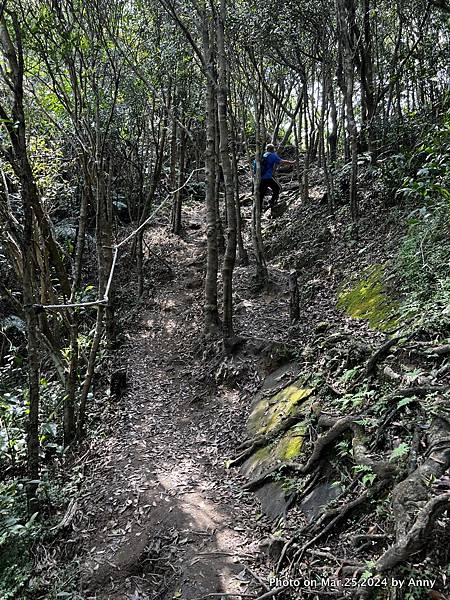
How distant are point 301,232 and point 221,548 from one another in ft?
29.1

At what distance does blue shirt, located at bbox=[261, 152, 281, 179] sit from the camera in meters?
11.8

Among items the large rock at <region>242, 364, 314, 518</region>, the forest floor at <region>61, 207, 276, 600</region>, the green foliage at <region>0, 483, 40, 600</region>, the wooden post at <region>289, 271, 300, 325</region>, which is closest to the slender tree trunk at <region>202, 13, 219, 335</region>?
the forest floor at <region>61, 207, 276, 600</region>

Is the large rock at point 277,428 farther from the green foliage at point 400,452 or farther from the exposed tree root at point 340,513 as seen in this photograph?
the green foliage at point 400,452

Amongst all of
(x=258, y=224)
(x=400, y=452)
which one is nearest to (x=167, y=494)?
(x=400, y=452)

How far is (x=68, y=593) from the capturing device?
13.8 feet

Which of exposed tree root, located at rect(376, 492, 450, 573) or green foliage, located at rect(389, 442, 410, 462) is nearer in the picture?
exposed tree root, located at rect(376, 492, 450, 573)

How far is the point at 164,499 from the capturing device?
507 centimetres

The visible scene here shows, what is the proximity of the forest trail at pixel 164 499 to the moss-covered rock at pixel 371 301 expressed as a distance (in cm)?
238

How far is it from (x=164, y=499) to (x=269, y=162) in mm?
9293

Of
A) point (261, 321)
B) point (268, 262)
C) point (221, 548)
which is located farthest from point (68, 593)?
point (268, 262)

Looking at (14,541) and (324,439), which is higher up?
(324,439)

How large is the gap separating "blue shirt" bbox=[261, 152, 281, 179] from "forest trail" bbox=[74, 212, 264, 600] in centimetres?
574

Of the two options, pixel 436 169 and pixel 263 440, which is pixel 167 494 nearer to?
pixel 263 440

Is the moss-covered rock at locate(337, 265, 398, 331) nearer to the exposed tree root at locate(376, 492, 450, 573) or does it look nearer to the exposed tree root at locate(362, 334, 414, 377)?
the exposed tree root at locate(362, 334, 414, 377)
